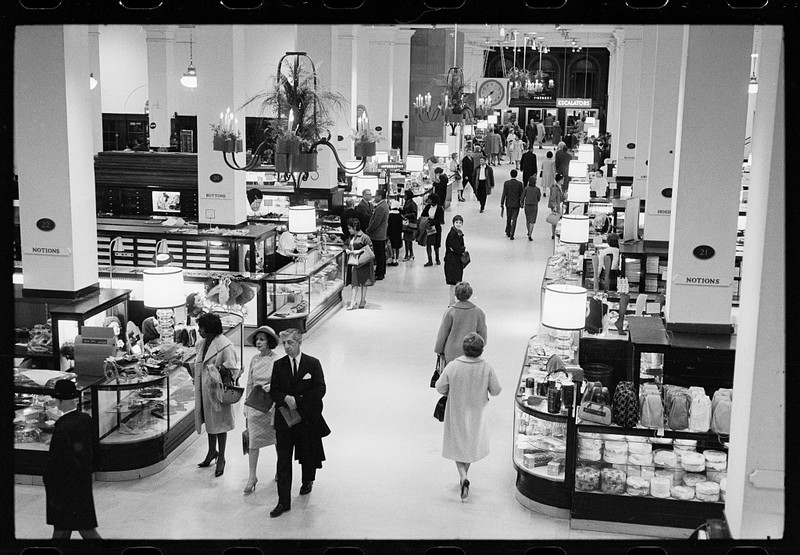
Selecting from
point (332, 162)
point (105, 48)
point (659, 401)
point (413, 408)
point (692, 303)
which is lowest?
point (413, 408)

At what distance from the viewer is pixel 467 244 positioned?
64.7 ft

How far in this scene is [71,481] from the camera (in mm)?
5336

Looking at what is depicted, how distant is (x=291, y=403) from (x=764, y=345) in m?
3.96

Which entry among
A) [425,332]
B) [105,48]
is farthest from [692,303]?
[105,48]

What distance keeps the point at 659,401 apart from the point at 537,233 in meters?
15.0

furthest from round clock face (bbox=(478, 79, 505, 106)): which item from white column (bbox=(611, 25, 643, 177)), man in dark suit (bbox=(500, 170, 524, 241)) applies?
man in dark suit (bbox=(500, 170, 524, 241))

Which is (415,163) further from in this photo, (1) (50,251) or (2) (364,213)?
(1) (50,251)

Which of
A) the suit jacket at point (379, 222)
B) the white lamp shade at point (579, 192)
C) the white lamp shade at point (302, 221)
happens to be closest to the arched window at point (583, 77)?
the white lamp shade at point (579, 192)

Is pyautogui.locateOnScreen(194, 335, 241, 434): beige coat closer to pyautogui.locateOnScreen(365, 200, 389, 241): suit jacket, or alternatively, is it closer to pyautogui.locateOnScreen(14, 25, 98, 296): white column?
pyautogui.locateOnScreen(14, 25, 98, 296): white column

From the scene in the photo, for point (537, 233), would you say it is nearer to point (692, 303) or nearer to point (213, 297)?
point (213, 297)

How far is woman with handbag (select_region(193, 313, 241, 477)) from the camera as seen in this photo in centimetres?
775

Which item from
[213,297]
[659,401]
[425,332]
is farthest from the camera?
[425,332]

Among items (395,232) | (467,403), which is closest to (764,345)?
(467,403)
